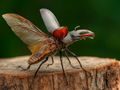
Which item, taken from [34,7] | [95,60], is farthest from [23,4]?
[95,60]

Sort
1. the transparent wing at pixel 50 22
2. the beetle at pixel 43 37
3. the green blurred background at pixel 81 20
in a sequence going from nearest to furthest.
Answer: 1. the beetle at pixel 43 37
2. the transparent wing at pixel 50 22
3. the green blurred background at pixel 81 20

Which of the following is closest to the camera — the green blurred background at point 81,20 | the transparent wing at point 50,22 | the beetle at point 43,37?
the beetle at point 43,37

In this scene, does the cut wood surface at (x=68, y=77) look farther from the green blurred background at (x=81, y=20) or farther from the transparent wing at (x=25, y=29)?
the green blurred background at (x=81, y=20)

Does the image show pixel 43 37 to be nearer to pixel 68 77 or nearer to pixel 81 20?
pixel 68 77

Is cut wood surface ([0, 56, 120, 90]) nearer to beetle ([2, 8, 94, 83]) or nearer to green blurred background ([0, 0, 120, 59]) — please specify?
beetle ([2, 8, 94, 83])

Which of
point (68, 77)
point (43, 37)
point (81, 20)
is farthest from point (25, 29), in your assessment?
point (81, 20)

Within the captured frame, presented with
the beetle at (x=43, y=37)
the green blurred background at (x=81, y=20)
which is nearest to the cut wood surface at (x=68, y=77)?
the beetle at (x=43, y=37)

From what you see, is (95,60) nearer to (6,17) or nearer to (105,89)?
(105,89)
